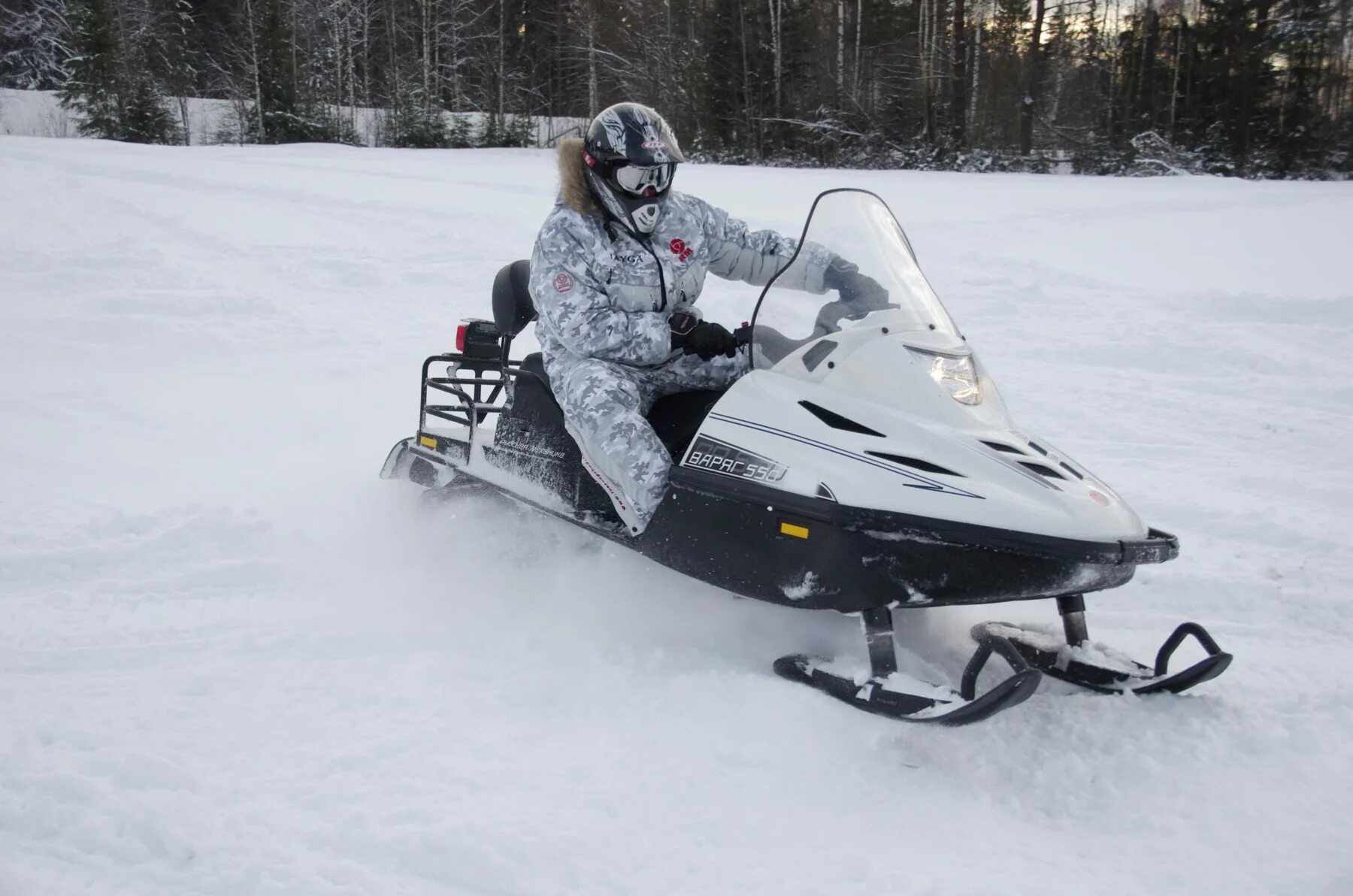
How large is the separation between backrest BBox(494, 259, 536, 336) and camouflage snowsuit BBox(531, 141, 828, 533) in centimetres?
22

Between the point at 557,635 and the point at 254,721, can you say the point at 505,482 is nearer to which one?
the point at 557,635

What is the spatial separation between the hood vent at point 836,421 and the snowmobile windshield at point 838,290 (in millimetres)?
248

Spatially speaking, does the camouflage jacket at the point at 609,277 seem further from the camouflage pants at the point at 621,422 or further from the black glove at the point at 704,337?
the black glove at the point at 704,337

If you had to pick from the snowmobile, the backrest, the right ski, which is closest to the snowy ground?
the right ski

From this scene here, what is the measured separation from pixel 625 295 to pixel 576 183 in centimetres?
42

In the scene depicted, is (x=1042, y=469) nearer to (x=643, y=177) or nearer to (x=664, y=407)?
(x=664, y=407)

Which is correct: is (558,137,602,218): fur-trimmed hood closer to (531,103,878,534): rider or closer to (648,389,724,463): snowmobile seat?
(531,103,878,534): rider

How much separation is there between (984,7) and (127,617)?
21.8m

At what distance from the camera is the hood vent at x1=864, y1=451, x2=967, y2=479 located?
8.36ft

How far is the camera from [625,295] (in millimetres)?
3447

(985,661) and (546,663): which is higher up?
(985,661)

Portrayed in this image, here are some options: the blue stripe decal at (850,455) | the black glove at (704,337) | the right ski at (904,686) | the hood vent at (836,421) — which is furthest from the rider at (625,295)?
the right ski at (904,686)

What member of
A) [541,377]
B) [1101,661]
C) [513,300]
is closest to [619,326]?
[541,377]

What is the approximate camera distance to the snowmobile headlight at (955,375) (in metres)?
2.76
